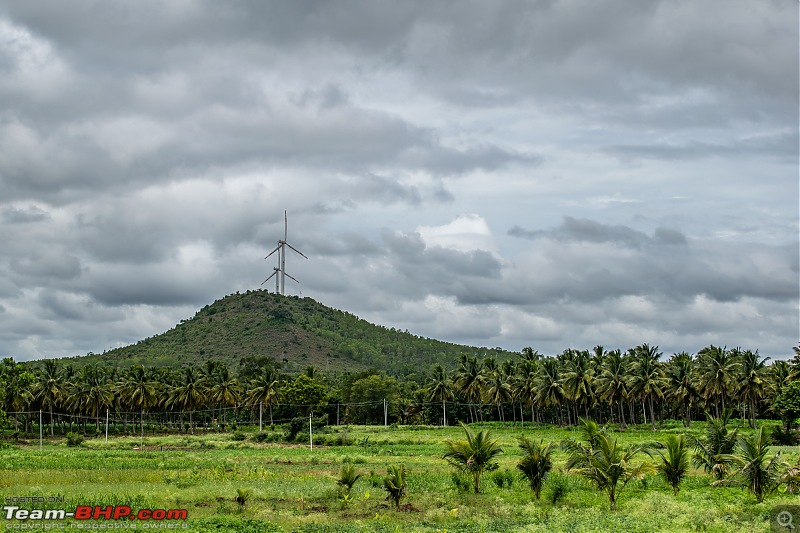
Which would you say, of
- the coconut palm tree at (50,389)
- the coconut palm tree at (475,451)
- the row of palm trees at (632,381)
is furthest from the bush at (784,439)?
the coconut palm tree at (50,389)

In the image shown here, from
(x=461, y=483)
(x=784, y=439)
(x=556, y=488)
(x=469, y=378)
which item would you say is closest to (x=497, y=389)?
(x=469, y=378)

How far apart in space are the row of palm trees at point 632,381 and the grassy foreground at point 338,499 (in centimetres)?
4239

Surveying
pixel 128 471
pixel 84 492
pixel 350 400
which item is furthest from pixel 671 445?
pixel 350 400

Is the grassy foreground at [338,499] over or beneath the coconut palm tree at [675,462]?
beneath

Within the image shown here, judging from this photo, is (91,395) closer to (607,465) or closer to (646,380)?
(646,380)

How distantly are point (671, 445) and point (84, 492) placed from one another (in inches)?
1230

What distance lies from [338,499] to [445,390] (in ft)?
282

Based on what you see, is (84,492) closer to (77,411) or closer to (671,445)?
(671,445)

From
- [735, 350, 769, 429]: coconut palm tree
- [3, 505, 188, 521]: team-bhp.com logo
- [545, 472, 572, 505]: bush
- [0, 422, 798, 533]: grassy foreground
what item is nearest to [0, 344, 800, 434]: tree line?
[735, 350, 769, 429]: coconut palm tree

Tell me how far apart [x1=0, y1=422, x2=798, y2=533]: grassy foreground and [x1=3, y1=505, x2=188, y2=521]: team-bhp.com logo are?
69 centimetres

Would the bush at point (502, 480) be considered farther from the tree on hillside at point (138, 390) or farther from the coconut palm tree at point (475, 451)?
the tree on hillside at point (138, 390)

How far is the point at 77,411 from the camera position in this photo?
11512cm

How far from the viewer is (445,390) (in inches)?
4830

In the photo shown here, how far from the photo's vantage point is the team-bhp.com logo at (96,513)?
99.0 ft
